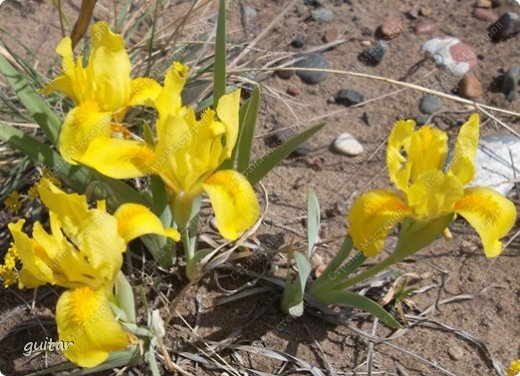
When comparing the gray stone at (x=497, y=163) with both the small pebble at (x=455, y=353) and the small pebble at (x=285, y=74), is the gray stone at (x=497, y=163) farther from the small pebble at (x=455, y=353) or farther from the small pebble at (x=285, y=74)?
the small pebble at (x=285, y=74)

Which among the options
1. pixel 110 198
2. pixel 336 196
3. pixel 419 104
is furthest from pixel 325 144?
pixel 110 198

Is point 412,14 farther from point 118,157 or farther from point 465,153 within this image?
point 118,157

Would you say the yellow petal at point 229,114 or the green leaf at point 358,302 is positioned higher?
the yellow petal at point 229,114

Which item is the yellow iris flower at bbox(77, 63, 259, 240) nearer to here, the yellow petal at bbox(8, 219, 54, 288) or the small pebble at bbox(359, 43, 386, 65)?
the yellow petal at bbox(8, 219, 54, 288)

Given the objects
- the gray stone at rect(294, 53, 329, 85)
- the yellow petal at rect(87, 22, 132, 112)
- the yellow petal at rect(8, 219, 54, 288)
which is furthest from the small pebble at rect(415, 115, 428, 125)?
the yellow petal at rect(8, 219, 54, 288)

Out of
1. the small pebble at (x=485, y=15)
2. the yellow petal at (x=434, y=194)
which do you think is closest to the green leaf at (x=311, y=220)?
the yellow petal at (x=434, y=194)
